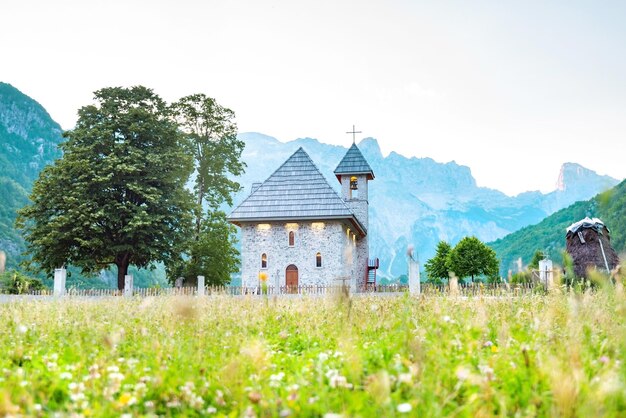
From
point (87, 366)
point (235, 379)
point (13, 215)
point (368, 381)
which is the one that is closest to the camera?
point (368, 381)

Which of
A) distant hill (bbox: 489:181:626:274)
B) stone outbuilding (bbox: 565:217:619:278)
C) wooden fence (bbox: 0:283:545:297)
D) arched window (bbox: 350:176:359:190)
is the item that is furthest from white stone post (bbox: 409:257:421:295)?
distant hill (bbox: 489:181:626:274)

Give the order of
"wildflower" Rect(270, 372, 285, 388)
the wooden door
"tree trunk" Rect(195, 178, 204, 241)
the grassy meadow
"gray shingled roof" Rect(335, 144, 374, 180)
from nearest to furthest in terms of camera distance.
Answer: the grassy meadow < "wildflower" Rect(270, 372, 285, 388) < the wooden door < "tree trunk" Rect(195, 178, 204, 241) < "gray shingled roof" Rect(335, 144, 374, 180)

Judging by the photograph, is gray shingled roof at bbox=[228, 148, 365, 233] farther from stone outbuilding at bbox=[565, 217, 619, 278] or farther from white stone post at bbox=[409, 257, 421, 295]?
stone outbuilding at bbox=[565, 217, 619, 278]

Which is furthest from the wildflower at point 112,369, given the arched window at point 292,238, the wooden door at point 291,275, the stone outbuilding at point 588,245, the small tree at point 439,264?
the small tree at point 439,264

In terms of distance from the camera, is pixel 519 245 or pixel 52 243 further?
pixel 519 245

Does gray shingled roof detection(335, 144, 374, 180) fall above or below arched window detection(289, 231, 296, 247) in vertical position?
above

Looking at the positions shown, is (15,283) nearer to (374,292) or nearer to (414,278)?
(374,292)

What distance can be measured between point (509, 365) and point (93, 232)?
89.3 feet

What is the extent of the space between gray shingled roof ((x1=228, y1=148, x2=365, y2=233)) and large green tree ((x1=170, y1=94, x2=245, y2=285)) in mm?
2931

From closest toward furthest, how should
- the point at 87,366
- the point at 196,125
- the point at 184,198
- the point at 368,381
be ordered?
the point at 368,381
the point at 87,366
the point at 184,198
the point at 196,125

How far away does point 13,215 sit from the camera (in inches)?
3821

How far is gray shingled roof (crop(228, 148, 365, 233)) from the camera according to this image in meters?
32.3

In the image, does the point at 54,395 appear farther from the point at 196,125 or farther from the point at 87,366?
the point at 196,125

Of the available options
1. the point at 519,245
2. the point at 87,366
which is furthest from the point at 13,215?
the point at 87,366
